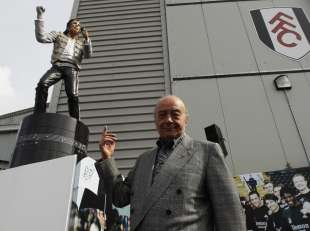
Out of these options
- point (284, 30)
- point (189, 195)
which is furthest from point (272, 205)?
point (284, 30)

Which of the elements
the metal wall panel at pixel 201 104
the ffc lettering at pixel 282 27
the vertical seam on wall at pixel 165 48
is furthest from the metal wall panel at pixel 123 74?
the ffc lettering at pixel 282 27

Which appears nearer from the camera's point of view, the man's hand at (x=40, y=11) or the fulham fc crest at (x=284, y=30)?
the man's hand at (x=40, y=11)

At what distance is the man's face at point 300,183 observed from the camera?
4.39 metres

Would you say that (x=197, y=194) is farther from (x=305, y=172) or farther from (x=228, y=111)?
(x=228, y=111)

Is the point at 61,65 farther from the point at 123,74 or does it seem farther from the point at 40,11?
the point at 123,74

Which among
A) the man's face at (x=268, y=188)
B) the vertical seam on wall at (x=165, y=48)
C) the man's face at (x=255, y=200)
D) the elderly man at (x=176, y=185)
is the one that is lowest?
the elderly man at (x=176, y=185)

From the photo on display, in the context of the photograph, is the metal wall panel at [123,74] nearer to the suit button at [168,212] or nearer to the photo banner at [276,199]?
the photo banner at [276,199]

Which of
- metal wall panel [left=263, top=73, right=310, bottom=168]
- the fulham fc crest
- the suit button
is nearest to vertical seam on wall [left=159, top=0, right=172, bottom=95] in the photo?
metal wall panel [left=263, top=73, right=310, bottom=168]

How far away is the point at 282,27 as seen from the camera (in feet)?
22.0

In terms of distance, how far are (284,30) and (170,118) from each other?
6154 mm

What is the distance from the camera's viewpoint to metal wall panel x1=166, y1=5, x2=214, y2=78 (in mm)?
6200

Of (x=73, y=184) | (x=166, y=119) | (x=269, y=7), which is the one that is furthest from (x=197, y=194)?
(x=269, y=7)

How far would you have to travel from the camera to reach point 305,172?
4.50 meters

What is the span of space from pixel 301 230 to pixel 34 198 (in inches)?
139
